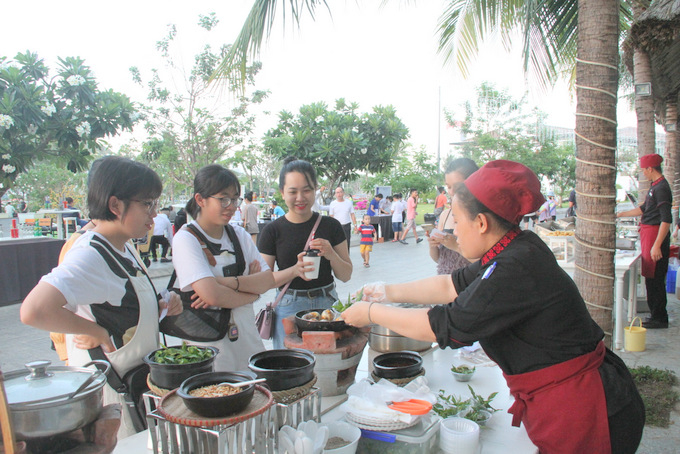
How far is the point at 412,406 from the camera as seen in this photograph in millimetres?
1556

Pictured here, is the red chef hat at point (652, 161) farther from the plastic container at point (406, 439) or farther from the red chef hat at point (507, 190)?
the plastic container at point (406, 439)

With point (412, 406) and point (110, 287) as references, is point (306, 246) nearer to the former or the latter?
point (110, 287)

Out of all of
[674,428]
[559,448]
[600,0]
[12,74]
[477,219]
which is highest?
[12,74]

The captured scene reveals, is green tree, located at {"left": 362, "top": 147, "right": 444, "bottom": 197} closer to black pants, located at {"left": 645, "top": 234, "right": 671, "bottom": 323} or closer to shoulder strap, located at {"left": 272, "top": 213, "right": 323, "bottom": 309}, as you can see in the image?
black pants, located at {"left": 645, "top": 234, "right": 671, "bottom": 323}

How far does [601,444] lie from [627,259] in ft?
17.0

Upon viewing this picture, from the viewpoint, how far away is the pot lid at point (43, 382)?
0.95 m

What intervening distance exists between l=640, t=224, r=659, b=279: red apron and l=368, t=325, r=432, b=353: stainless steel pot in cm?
519

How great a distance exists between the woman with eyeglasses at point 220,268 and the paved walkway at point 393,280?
88 centimetres

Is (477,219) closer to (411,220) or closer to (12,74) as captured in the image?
(12,74)

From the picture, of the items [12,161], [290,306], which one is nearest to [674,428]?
[290,306]

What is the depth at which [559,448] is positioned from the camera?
1.53 m

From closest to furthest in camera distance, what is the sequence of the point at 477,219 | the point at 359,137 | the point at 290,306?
1. the point at 477,219
2. the point at 290,306
3. the point at 359,137

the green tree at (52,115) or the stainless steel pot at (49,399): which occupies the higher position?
the green tree at (52,115)

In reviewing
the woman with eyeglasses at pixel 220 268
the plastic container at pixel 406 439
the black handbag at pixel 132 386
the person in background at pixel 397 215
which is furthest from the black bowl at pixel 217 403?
the person in background at pixel 397 215
